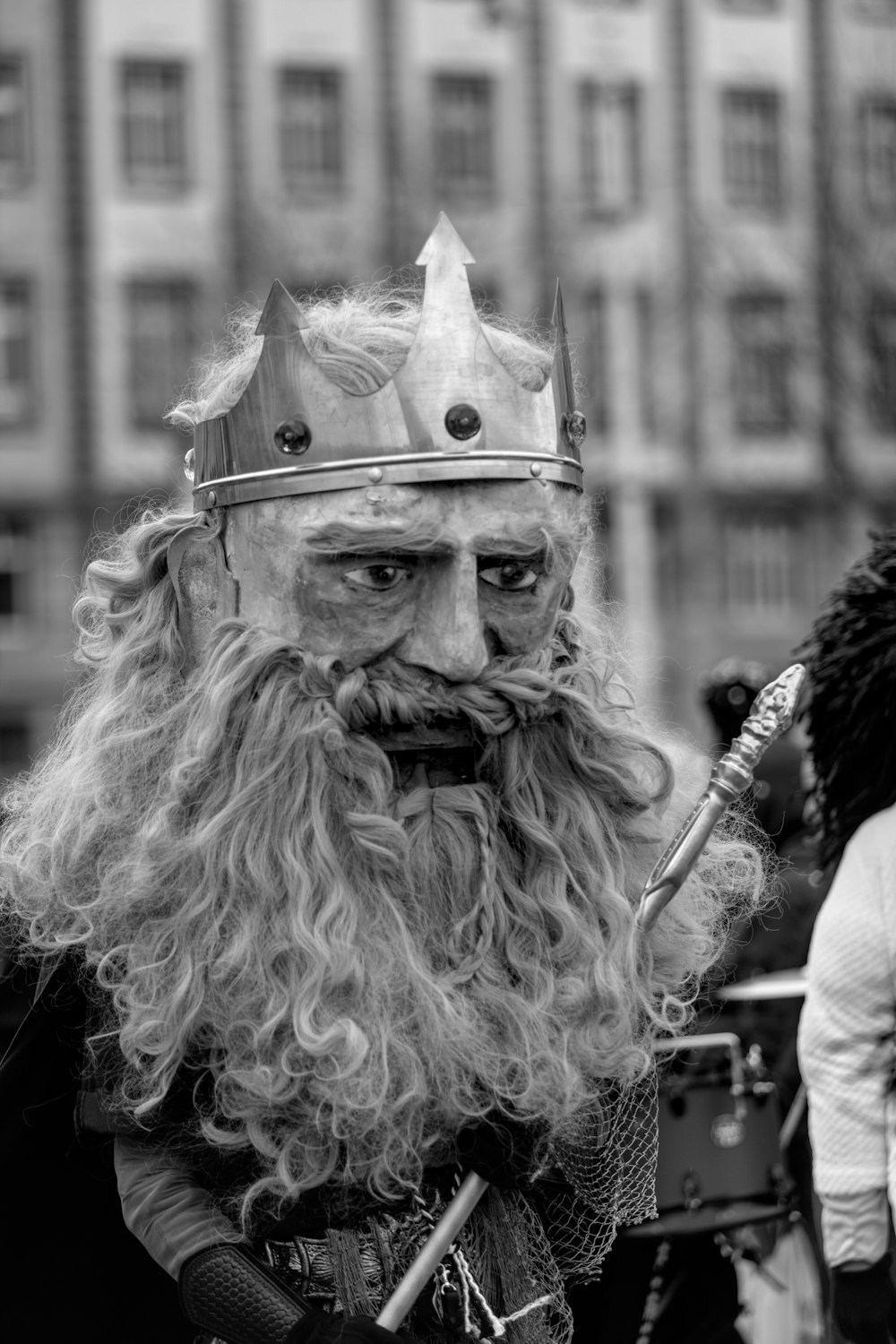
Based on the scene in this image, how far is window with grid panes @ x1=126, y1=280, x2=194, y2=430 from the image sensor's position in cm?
2406

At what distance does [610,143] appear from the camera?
86.7 feet

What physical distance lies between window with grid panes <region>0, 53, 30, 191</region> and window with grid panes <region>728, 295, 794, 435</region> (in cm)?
890

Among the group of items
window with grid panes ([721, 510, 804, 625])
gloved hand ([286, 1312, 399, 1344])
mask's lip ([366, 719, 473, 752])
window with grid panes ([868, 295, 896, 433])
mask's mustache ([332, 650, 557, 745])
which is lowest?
gloved hand ([286, 1312, 399, 1344])

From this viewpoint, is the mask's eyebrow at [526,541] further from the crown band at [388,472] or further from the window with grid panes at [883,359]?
the window with grid panes at [883,359]

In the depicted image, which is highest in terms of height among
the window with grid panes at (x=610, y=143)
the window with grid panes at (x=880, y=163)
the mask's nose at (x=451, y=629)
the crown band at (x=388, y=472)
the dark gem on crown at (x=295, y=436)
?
the window with grid panes at (x=610, y=143)

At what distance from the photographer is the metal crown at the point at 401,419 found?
2455 mm

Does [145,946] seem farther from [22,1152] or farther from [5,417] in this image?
[5,417]

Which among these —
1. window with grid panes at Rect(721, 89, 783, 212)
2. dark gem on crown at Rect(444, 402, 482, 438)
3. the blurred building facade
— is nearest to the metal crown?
dark gem on crown at Rect(444, 402, 482, 438)

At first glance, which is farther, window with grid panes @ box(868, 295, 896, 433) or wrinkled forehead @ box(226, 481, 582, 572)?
window with grid panes @ box(868, 295, 896, 433)

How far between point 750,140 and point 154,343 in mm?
8604

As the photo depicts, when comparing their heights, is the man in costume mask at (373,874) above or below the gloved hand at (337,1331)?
above

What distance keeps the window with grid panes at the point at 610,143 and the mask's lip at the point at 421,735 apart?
80.3 ft

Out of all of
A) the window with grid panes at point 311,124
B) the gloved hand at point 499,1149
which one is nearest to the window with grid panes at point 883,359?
the window with grid panes at point 311,124

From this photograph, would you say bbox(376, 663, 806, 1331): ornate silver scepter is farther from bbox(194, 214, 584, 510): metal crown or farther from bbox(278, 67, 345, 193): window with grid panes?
bbox(278, 67, 345, 193): window with grid panes
